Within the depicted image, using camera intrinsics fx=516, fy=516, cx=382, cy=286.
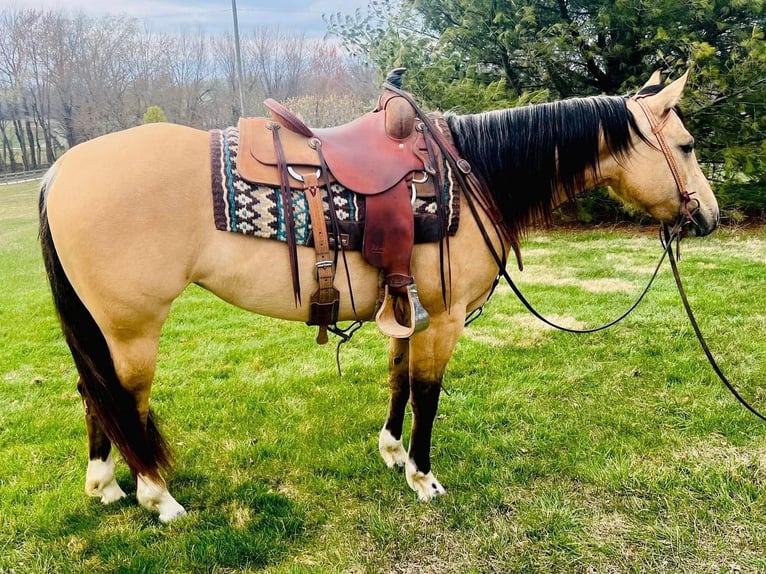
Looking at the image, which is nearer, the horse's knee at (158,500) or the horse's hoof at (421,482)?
the horse's knee at (158,500)

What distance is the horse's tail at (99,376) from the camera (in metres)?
2.00

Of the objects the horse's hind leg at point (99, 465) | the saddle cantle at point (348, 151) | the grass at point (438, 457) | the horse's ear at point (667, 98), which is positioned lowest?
the grass at point (438, 457)

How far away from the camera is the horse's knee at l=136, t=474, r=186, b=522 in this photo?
218 cm

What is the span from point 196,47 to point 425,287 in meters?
29.3

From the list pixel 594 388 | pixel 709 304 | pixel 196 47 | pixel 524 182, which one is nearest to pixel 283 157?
pixel 524 182

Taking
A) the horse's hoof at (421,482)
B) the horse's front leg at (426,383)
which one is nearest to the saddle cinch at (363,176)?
the horse's front leg at (426,383)

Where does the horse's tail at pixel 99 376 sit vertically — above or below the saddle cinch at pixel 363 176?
below

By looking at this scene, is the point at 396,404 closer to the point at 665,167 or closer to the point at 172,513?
the point at 172,513

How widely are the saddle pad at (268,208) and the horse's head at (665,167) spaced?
0.83m

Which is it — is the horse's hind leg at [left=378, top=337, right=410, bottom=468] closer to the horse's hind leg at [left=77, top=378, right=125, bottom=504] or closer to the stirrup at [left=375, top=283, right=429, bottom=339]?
the stirrup at [left=375, top=283, right=429, bottom=339]

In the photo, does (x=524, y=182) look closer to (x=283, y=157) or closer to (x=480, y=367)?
(x=283, y=157)

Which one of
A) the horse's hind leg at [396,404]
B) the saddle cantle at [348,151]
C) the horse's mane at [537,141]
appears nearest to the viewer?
the saddle cantle at [348,151]

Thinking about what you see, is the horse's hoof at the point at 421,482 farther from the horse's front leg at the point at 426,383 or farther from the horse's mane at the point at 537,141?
the horse's mane at the point at 537,141

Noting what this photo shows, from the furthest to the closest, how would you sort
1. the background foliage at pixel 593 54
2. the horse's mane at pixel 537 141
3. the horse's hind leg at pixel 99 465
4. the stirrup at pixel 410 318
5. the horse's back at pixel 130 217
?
the background foliage at pixel 593 54 → the horse's hind leg at pixel 99 465 → the horse's mane at pixel 537 141 → the stirrup at pixel 410 318 → the horse's back at pixel 130 217
